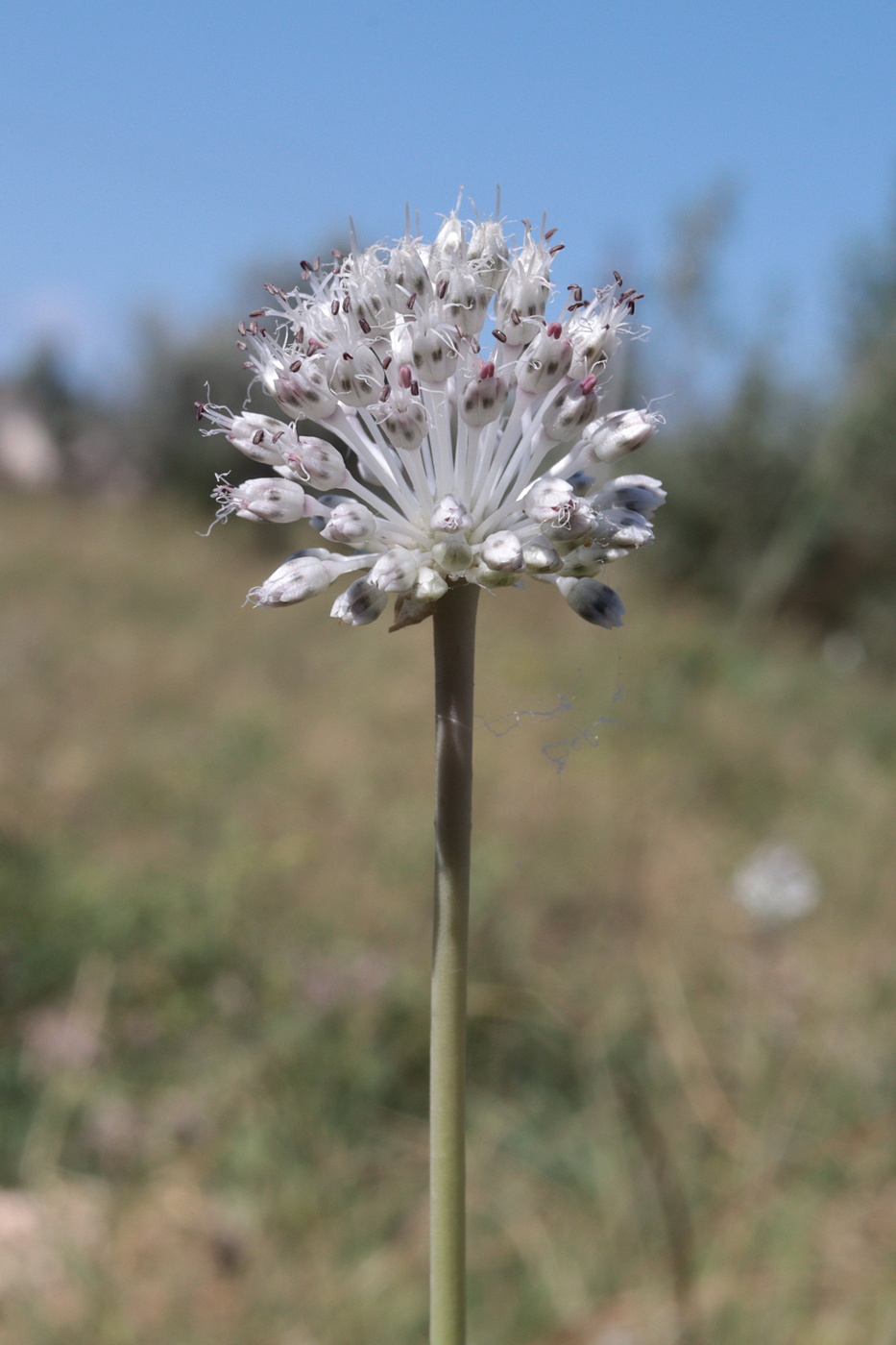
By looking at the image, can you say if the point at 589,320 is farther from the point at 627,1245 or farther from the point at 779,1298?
the point at 627,1245

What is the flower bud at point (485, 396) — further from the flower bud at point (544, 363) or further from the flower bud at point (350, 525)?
the flower bud at point (350, 525)

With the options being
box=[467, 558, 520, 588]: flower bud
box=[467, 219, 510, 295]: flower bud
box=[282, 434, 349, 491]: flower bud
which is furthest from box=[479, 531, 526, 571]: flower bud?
box=[467, 219, 510, 295]: flower bud

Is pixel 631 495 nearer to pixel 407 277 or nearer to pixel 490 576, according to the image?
pixel 490 576

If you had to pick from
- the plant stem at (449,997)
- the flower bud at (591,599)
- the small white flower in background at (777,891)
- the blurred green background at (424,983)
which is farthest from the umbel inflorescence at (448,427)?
the small white flower in background at (777,891)

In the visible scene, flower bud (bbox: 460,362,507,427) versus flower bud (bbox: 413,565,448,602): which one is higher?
flower bud (bbox: 460,362,507,427)

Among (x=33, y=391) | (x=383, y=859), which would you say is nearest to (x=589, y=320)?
(x=383, y=859)

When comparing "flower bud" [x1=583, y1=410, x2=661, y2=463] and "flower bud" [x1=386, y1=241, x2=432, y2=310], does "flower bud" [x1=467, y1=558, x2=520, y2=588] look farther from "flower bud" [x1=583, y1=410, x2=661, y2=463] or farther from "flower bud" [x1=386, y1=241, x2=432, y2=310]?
"flower bud" [x1=386, y1=241, x2=432, y2=310]
